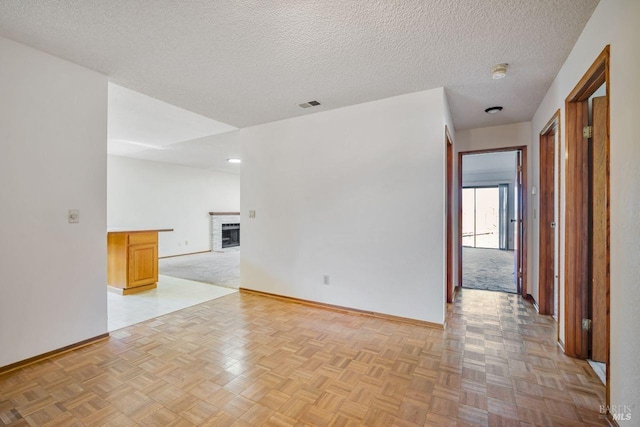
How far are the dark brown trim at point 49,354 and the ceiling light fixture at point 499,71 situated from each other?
13.5ft

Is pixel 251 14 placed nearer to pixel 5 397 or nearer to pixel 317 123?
pixel 317 123

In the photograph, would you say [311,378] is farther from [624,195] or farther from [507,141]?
[507,141]

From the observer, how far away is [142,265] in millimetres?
4121

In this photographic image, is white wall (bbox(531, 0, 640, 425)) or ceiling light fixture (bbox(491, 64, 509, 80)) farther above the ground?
ceiling light fixture (bbox(491, 64, 509, 80))

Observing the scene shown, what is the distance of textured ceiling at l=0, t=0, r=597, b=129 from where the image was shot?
1724 mm

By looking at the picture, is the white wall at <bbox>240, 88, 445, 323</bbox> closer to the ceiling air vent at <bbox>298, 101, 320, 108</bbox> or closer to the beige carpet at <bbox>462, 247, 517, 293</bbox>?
the ceiling air vent at <bbox>298, 101, 320, 108</bbox>

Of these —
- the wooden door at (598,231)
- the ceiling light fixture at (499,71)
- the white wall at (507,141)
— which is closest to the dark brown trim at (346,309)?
the wooden door at (598,231)

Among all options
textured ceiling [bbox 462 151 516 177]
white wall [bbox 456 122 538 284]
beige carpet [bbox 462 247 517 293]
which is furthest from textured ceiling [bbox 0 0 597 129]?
textured ceiling [bbox 462 151 516 177]

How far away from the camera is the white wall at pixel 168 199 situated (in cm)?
632

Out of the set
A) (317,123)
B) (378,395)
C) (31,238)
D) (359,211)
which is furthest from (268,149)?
(378,395)

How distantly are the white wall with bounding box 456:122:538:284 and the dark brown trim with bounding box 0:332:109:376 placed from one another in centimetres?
472

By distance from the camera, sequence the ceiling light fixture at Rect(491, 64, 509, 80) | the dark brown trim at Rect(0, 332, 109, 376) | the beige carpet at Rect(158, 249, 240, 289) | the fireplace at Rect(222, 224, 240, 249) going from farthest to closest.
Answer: the fireplace at Rect(222, 224, 240, 249), the beige carpet at Rect(158, 249, 240, 289), the ceiling light fixture at Rect(491, 64, 509, 80), the dark brown trim at Rect(0, 332, 109, 376)

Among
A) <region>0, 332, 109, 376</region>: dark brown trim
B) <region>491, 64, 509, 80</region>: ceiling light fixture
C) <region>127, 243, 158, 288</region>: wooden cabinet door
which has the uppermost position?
<region>491, 64, 509, 80</region>: ceiling light fixture

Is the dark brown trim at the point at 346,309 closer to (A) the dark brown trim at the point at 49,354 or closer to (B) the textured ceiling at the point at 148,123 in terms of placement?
(A) the dark brown trim at the point at 49,354
